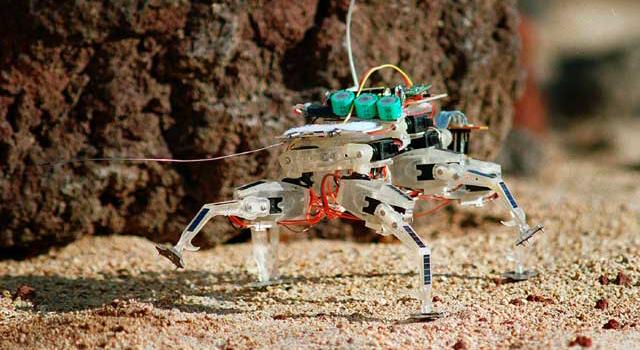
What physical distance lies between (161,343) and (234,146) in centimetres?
181

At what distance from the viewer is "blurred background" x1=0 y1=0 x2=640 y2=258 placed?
478cm

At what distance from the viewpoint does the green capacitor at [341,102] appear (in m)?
3.79

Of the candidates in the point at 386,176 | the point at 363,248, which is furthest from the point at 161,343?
the point at 363,248

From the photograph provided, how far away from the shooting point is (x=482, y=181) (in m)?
4.01

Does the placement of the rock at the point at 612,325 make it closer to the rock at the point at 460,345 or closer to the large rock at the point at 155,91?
the rock at the point at 460,345

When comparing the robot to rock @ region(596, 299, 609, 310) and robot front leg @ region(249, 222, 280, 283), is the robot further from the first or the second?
rock @ region(596, 299, 609, 310)

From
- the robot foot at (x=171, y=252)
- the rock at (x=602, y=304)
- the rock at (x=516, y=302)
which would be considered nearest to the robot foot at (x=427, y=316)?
the rock at (x=516, y=302)

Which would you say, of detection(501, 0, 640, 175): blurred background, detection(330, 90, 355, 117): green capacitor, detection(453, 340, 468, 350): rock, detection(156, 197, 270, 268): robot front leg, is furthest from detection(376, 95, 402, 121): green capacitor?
detection(501, 0, 640, 175): blurred background

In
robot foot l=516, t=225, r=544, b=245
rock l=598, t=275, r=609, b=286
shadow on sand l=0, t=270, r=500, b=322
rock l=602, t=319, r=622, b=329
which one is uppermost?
robot foot l=516, t=225, r=544, b=245

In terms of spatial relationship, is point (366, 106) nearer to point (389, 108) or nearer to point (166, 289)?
point (389, 108)

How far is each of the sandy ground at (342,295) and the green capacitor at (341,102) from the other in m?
0.84

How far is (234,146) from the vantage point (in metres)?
5.04

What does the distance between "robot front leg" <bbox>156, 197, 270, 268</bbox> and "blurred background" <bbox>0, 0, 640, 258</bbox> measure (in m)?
1.29

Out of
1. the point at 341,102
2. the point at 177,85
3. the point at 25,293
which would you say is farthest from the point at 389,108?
the point at 25,293
